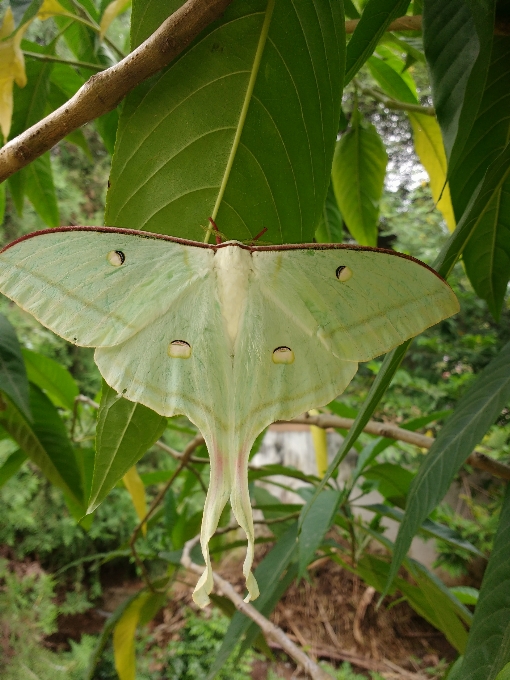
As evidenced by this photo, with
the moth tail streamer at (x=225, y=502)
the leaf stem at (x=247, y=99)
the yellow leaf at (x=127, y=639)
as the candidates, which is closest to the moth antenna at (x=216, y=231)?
the leaf stem at (x=247, y=99)

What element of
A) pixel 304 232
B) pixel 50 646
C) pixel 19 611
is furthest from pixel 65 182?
pixel 304 232

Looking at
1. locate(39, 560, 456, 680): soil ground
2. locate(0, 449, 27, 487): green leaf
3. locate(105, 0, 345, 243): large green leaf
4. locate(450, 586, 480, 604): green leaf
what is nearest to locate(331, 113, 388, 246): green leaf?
locate(105, 0, 345, 243): large green leaf

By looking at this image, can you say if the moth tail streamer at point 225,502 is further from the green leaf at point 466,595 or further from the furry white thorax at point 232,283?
the green leaf at point 466,595

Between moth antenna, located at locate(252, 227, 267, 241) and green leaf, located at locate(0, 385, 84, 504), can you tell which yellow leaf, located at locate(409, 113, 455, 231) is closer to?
moth antenna, located at locate(252, 227, 267, 241)

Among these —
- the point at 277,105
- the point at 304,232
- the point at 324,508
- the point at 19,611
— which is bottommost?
the point at 19,611

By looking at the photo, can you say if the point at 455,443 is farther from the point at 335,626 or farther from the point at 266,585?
the point at 335,626

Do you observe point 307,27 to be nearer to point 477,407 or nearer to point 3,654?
point 477,407
